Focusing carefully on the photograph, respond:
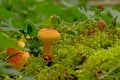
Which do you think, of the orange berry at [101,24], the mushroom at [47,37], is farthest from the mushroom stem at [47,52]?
the orange berry at [101,24]

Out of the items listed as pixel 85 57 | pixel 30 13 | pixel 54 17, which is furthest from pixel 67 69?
pixel 30 13

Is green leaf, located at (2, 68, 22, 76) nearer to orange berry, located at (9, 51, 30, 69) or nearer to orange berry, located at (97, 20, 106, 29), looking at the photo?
orange berry, located at (9, 51, 30, 69)

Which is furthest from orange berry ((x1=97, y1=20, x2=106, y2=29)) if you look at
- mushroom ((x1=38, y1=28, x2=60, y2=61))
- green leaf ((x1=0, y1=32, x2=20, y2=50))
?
green leaf ((x1=0, y1=32, x2=20, y2=50))

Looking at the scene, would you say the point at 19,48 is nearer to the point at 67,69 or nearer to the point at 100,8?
the point at 67,69

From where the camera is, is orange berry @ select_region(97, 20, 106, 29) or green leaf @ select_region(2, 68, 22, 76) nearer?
green leaf @ select_region(2, 68, 22, 76)

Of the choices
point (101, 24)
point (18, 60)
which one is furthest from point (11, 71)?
point (101, 24)

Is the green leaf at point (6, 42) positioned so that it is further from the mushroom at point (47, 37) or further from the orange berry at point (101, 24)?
the orange berry at point (101, 24)

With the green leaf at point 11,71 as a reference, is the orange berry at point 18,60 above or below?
above

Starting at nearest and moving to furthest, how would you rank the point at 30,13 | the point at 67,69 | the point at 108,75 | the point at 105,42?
the point at 108,75 → the point at 67,69 → the point at 105,42 → the point at 30,13
